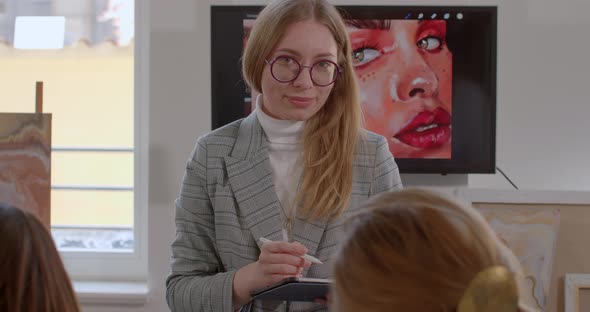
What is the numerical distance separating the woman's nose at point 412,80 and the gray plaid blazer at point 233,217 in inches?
49.0

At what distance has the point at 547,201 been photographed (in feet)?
8.80

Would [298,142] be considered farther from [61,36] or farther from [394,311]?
[61,36]

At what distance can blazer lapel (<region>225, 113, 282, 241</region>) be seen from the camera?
5.40 ft

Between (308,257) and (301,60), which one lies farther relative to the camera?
(301,60)

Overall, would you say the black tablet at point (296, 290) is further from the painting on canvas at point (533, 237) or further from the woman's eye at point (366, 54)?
the woman's eye at point (366, 54)

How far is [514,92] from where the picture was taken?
3.09 metres

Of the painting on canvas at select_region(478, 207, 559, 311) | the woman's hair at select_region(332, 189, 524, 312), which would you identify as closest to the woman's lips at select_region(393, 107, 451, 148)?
the painting on canvas at select_region(478, 207, 559, 311)

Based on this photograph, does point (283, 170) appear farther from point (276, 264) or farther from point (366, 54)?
point (366, 54)

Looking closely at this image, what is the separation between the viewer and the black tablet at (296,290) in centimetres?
143

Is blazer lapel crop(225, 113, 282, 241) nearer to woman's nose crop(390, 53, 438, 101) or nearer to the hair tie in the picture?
the hair tie

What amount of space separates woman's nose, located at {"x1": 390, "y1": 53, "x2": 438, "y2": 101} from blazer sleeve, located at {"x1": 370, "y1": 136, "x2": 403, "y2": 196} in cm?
126

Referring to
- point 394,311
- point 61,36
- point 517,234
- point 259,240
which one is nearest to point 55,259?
point 394,311

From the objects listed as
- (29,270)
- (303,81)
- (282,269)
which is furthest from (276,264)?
(29,270)

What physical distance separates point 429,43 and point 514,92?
41 cm
